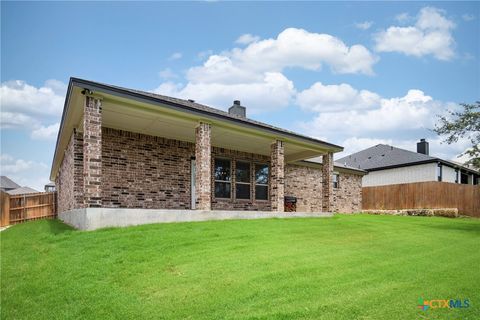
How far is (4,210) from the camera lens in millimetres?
→ 20562

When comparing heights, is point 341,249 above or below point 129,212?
below

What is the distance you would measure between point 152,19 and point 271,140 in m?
6.29

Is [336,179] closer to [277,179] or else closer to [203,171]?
[277,179]

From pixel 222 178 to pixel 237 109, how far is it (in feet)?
14.4

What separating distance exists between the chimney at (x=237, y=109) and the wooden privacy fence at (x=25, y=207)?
12888 mm

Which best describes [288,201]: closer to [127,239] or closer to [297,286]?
[127,239]

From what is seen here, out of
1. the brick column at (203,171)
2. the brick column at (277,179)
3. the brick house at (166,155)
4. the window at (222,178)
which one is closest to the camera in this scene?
the brick house at (166,155)

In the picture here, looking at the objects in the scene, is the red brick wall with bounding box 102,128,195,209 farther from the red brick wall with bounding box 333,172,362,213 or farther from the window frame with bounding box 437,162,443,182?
the window frame with bounding box 437,162,443,182

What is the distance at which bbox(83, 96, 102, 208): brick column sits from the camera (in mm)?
9477

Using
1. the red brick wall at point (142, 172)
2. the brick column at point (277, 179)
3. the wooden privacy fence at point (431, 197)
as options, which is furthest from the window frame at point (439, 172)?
the brick column at point (277, 179)

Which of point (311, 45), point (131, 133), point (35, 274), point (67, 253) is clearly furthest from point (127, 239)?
point (311, 45)

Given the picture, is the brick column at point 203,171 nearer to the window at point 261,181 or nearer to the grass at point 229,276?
the grass at point 229,276

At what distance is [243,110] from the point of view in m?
19.5

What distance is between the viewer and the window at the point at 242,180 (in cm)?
1712
